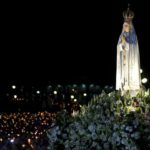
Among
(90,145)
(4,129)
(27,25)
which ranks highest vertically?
(27,25)

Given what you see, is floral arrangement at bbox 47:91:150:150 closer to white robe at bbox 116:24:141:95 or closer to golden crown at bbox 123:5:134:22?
white robe at bbox 116:24:141:95

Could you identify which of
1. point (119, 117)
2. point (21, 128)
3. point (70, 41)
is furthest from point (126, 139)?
point (70, 41)

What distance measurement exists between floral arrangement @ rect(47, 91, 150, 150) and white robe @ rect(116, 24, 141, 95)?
282 centimetres

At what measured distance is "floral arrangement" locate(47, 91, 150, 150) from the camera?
6.50 m

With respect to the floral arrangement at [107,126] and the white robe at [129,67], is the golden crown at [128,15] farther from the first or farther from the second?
the floral arrangement at [107,126]

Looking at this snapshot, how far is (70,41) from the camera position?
20.6 meters

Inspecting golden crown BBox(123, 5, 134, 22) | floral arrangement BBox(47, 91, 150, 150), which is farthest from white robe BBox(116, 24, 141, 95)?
floral arrangement BBox(47, 91, 150, 150)

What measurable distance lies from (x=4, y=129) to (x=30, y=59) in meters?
6.53

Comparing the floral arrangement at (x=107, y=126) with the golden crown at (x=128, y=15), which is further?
the golden crown at (x=128, y=15)

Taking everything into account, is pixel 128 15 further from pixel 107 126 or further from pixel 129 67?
pixel 107 126

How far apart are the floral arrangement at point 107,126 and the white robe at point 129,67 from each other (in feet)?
9.24

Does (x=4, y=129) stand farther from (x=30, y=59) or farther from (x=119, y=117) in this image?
(x=119, y=117)

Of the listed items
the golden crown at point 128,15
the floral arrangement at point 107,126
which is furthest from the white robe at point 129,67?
the floral arrangement at point 107,126

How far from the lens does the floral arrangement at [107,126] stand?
6.50 meters
